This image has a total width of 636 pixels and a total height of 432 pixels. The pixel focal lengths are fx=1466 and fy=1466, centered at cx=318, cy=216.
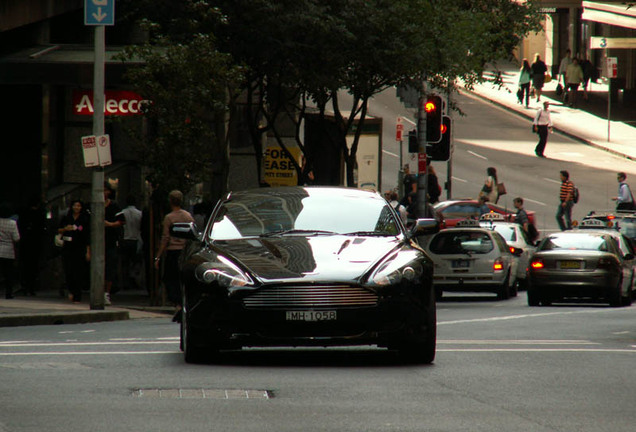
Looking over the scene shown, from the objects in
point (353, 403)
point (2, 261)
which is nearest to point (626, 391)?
point (353, 403)

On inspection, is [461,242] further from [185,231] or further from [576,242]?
[185,231]

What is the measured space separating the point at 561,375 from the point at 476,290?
1626cm

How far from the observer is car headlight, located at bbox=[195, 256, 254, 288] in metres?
11.8

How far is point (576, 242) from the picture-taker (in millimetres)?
26828

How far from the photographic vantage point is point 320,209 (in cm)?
1315

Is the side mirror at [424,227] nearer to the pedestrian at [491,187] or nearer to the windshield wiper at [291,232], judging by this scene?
the windshield wiper at [291,232]

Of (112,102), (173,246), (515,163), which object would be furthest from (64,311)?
(515,163)

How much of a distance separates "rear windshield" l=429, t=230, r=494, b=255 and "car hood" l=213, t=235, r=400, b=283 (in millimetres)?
15506

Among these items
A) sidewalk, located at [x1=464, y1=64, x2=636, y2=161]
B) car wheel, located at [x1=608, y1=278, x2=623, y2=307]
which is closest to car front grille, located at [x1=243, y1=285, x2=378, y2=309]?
car wheel, located at [x1=608, y1=278, x2=623, y2=307]

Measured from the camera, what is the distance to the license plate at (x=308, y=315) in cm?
1168

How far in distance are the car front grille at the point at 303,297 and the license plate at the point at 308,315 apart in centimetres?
5

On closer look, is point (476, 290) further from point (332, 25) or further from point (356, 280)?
point (356, 280)

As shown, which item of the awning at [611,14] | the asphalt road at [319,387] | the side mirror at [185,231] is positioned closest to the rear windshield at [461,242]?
the asphalt road at [319,387]

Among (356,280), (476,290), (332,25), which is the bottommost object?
(476,290)
